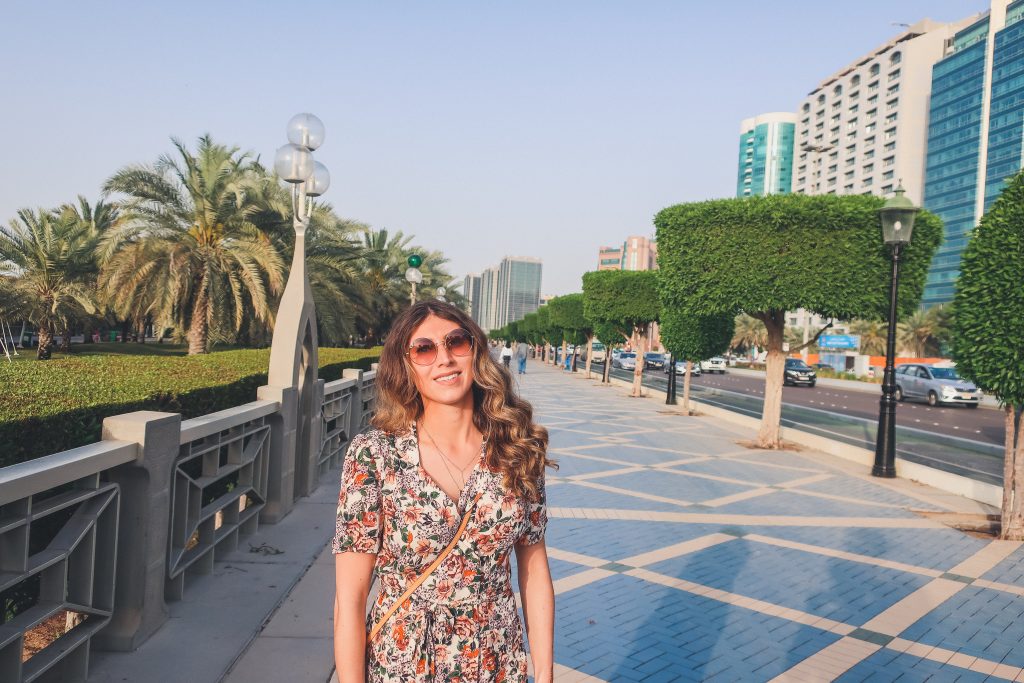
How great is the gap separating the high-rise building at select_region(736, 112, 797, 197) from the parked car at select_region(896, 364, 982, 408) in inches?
4609

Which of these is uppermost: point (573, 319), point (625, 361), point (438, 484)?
point (573, 319)

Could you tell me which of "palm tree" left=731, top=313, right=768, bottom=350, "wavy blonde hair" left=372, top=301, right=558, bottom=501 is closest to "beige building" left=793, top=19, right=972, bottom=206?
"palm tree" left=731, top=313, right=768, bottom=350

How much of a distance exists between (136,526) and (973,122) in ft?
360

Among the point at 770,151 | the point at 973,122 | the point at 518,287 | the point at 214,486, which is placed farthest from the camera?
the point at 518,287

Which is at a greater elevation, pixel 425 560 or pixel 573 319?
pixel 573 319

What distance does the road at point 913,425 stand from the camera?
44.1 feet

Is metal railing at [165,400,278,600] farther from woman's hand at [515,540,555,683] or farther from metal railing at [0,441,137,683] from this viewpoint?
woman's hand at [515,540,555,683]

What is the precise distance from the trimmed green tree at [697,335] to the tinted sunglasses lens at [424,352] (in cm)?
1731

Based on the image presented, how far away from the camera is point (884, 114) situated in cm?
10338

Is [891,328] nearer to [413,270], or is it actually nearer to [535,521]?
[413,270]

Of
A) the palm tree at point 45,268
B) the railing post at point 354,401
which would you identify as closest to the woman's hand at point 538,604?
the railing post at point 354,401

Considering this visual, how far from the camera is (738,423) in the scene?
59.6ft

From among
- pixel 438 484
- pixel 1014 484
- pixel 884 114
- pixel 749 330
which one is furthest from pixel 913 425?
pixel 884 114

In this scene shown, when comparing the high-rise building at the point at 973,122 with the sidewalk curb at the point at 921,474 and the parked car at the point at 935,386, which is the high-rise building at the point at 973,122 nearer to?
the parked car at the point at 935,386
